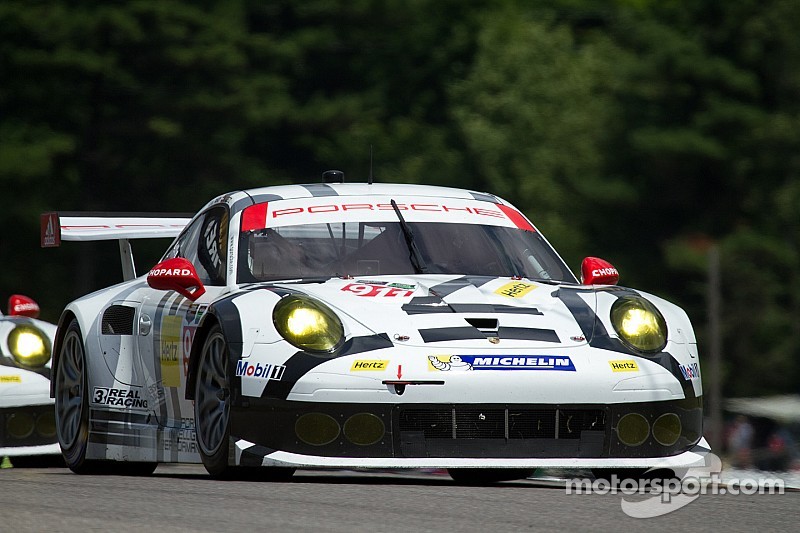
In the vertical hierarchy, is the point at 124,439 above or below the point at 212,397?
below

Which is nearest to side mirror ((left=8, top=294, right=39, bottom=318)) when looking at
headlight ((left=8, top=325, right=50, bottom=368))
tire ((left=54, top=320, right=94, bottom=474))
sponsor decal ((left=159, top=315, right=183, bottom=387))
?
headlight ((left=8, top=325, right=50, bottom=368))

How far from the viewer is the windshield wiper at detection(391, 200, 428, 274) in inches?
308

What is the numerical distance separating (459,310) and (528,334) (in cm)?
30

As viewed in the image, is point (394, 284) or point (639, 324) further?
point (394, 284)

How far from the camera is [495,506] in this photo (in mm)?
6090

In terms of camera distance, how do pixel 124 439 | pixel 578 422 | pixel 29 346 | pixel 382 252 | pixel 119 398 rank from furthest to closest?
pixel 29 346, pixel 119 398, pixel 124 439, pixel 382 252, pixel 578 422

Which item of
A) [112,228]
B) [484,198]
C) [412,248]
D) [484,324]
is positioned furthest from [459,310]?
[112,228]

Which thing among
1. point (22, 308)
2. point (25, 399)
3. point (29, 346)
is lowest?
point (25, 399)

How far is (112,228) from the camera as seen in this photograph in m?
10.0

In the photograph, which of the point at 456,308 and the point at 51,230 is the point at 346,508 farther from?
the point at 51,230

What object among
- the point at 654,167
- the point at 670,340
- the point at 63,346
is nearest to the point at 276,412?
the point at 670,340

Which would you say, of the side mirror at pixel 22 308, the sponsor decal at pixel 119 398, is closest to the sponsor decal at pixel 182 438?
the sponsor decal at pixel 119 398

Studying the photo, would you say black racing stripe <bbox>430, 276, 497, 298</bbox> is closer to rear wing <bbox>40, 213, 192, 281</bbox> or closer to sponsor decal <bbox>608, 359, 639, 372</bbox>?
sponsor decal <bbox>608, 359, 639, 372</bbox>

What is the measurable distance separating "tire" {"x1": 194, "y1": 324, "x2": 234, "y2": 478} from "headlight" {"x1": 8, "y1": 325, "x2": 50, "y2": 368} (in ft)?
8.68
